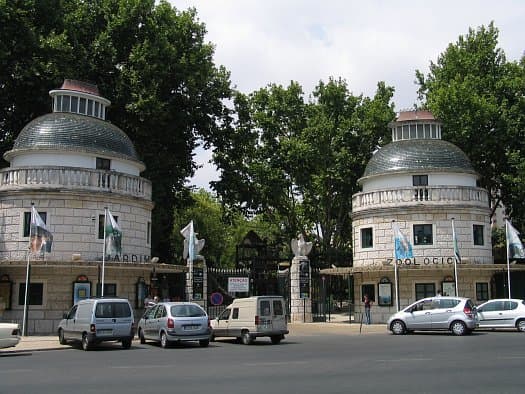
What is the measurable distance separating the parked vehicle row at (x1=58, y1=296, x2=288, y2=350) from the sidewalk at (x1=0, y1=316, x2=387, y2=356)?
1.05 m

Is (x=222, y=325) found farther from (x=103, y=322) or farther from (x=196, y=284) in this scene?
(x=196, y=284)

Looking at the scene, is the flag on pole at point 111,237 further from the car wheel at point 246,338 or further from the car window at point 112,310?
the car wheel at point 246,338

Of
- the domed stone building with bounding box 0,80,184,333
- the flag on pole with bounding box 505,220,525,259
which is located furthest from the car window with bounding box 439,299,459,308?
the domed stone building with bounding box 0,80,184,333

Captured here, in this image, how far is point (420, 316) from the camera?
2786cm

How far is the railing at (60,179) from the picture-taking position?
1249 inches

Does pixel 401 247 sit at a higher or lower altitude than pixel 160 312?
higher

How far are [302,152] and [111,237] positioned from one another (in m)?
24.4

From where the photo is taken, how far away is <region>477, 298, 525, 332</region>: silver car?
28.7 metres

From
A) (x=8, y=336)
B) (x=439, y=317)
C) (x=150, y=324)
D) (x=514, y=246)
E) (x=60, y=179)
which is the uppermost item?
(x=60, y=179)

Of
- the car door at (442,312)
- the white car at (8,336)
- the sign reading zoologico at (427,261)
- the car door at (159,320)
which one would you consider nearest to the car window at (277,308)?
the car door at (159,320)

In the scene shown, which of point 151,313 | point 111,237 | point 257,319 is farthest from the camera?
point 111,237

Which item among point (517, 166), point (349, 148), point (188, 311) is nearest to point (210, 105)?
point (349, 148)

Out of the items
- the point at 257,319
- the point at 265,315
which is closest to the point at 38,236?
the point at 257,319

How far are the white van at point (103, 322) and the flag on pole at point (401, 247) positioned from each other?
54.9 feet
